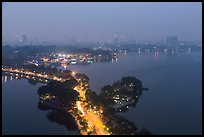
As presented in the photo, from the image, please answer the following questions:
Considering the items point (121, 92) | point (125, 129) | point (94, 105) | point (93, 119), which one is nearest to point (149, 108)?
point (121, 92)

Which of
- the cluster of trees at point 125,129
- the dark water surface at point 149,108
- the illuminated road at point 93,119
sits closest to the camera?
the cluster of trees at point 125,129

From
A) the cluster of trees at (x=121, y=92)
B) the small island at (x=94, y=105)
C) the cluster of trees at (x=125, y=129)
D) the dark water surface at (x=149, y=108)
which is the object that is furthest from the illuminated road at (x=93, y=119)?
the cluster of trees at (x=121, y=92)

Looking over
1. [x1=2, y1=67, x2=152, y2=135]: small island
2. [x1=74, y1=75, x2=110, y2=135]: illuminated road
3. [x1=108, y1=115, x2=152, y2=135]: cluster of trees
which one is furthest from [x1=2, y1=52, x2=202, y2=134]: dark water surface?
[x1=108, y1=115, x2=152, y2=135]: cluster of trees

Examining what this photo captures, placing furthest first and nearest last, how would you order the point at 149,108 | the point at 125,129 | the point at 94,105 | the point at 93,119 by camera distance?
the point at 149,108
the point at 94,105
the point at 93,119
the point at 125,129

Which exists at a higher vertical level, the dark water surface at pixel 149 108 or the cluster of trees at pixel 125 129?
the cluster of trees at pixel 125 129

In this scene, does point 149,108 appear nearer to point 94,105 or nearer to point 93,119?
point 94,105

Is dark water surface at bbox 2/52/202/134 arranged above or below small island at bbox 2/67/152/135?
below

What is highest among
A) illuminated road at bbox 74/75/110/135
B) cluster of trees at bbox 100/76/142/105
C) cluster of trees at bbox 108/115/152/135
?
Answer: cluster of trees at bbox 100/76/142/105

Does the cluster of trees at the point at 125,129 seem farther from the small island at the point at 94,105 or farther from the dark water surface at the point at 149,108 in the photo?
the dark water surface at the point at 149,108

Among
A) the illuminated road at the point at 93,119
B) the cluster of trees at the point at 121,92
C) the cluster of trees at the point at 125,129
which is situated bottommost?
the illuminated road at the point at 93,119

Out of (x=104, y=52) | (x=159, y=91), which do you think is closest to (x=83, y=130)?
(x=159, y=91)

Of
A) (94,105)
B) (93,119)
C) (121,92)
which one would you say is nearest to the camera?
(93,119)

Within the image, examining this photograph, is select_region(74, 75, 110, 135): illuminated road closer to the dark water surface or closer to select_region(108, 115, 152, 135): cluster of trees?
select_region(108, 115, 152, 135): cluster of trees
